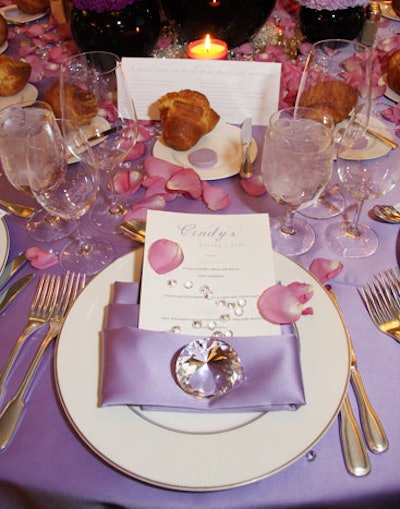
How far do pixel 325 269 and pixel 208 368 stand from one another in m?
0.29

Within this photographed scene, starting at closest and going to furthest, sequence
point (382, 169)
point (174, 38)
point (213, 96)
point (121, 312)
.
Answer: point (121, 312)
point (382, 169)
point (213, 96)
point (174, 38)

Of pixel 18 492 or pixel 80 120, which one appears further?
pixel 80 120

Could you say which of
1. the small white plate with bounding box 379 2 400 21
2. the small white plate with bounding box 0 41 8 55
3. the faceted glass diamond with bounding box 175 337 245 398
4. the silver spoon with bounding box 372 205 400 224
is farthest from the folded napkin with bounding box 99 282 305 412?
the small white plate with bounding box 379 2 400 21

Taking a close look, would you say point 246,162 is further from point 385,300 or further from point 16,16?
point 16,16

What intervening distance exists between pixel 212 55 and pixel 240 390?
2.89 ft

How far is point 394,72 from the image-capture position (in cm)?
112

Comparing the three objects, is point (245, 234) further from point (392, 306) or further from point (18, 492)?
point (18, 492)

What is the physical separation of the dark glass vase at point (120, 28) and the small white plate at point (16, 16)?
19.8 inches

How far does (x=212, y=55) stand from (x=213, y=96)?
0.57ft

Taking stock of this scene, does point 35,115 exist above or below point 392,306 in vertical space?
above

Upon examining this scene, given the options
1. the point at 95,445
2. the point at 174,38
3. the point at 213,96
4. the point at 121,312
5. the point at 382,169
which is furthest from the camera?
the point at 174,38

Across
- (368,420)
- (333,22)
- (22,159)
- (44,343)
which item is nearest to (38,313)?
(44,343)

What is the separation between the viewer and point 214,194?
35.6 inches

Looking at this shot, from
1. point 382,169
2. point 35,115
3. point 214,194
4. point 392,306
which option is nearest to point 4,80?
point 35,115
